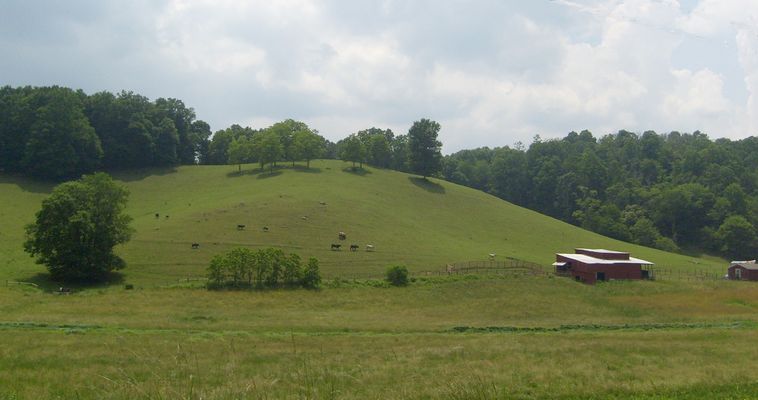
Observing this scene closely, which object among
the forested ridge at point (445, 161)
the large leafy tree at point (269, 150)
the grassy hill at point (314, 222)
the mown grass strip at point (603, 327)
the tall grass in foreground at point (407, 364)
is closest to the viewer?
the tall grass in foreground at point (407, 364)

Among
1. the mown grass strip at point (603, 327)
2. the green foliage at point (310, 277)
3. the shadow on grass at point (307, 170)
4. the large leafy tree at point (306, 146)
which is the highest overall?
the large leafy tree at point (306, 146)

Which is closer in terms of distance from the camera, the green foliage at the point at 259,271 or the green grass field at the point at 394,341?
the green grass field at the point at 394,341

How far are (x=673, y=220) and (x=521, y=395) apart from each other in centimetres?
12666

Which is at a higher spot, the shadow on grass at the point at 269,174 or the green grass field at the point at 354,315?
the shadow on grass at the point at 269,174

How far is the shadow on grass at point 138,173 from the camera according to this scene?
4076 inches

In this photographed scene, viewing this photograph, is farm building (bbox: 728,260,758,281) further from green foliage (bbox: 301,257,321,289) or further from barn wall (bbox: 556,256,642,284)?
green foliage (bbox: 301,257,321,289)

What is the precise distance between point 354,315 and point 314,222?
3189cm

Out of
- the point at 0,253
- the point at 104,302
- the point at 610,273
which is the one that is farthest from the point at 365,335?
the point at 0,253

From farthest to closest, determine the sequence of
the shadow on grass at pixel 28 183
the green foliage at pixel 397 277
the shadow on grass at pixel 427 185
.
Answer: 1. the shadow on grass at pixel 427 185
2. the shadow on grass at pixel 28 183
3. the green foliage at pixel 397 277

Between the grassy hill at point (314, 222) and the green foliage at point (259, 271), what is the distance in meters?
5.08

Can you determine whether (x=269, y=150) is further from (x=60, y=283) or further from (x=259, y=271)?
(x=60, y=283)

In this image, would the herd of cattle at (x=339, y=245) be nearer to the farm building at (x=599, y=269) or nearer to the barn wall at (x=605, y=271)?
the farm building at (x=599, y=269)

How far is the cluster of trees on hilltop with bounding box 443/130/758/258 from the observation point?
117250 millimetres

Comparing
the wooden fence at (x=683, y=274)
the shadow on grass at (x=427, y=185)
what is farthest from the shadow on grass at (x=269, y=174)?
the wooden fence at (x=683, y=274)
